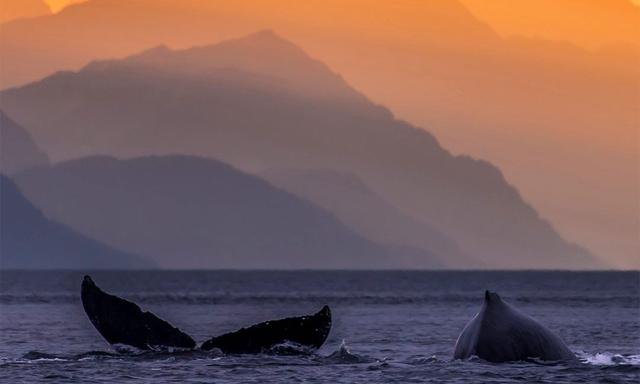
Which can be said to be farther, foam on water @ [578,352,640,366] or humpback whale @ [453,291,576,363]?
foam on water @ [578,352,640,366]

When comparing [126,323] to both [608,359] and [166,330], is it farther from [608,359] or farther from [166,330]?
[608,359]

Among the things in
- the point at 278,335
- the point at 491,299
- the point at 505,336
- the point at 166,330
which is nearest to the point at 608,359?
the point at 505,336

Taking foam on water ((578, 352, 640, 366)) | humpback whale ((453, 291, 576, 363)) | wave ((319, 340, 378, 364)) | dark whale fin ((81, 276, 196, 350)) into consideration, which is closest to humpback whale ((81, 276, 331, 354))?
dark whale fin ((81, 276, 196, 350))

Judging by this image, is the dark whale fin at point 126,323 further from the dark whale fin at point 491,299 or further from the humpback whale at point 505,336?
the dark whale fin at point 491,299

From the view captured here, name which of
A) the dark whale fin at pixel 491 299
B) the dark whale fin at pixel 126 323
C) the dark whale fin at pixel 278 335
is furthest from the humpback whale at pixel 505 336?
the dark whale fin at pixel 126 323

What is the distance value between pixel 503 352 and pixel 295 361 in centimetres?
463

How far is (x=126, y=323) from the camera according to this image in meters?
34.7

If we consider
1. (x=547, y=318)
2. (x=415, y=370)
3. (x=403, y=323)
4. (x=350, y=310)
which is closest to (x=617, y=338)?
(x=403, y=323)

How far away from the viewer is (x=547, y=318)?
75.9 meters

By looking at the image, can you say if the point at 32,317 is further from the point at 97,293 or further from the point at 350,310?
the point at 97,293

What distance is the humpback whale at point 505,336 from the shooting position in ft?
109

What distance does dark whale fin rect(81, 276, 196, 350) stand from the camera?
3353cm

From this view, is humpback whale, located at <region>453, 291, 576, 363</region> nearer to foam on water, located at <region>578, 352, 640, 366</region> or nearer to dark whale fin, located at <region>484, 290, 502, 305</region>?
dark whale fin, located at <region>484, 290, 502, 305</region>

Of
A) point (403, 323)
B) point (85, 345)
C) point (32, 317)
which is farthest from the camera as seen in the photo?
point (32, 317)
